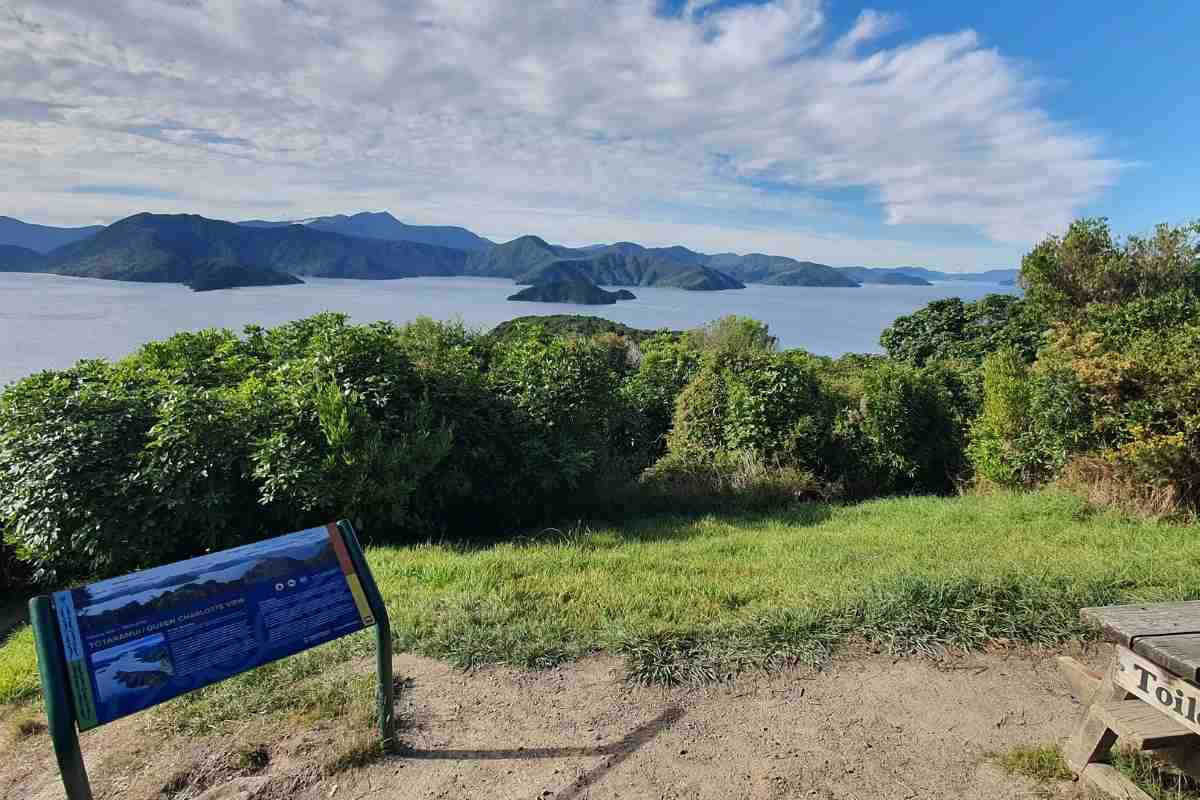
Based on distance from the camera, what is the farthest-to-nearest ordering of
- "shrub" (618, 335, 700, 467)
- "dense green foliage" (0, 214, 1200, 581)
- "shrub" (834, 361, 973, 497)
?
"shrub" (618, 335, 700, 467) < "shrub" (834, 361, 973, 497) < "dense green foliage" (0, 214, 1200, 581)

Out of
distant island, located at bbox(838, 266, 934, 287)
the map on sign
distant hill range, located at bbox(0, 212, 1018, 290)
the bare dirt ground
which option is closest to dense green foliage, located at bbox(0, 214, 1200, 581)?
the bare dirt ground

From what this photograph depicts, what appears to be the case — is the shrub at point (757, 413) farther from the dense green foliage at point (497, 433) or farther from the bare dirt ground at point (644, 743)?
the bare dirt ground at point (644, 743)

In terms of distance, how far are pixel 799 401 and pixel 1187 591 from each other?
5725 millimetres

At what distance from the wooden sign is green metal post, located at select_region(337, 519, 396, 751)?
3040 millimetres

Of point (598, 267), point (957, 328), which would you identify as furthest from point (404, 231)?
point (957, 328)

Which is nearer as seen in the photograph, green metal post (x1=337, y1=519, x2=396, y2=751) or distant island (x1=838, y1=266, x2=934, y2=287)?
green metal post (x1=337, y1=519, x2=396, y2=751)

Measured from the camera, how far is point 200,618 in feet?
8.21

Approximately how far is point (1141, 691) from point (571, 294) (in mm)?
45298

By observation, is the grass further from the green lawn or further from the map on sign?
the map on sign

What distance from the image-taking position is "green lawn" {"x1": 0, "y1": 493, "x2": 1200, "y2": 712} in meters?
4.03

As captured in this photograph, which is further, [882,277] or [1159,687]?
[882,277]

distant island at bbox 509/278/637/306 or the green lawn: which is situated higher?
distant island at bbox 509/278/637/306

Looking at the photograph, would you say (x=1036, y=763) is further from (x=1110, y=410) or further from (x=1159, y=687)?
(x=1110, y=410)

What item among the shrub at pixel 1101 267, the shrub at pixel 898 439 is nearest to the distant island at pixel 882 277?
the shrub at pixel 1101 267
